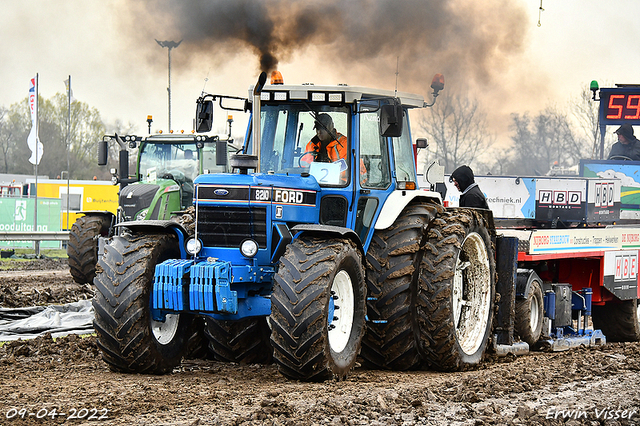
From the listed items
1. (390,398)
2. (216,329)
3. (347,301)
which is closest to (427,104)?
(347,301)

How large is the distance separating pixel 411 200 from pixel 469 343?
1.77 metres

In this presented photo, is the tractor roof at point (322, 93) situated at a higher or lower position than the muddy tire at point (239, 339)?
higher

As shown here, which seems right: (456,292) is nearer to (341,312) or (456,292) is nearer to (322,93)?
(341,312)

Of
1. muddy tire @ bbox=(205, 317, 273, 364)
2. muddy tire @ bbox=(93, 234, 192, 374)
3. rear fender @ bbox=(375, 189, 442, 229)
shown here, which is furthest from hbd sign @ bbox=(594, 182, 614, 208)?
muddy tire @ bbox=(93, 234, 192, 374)

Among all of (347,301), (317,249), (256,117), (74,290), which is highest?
(256,117)

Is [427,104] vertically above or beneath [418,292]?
above

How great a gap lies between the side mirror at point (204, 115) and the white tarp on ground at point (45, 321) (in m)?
3.62

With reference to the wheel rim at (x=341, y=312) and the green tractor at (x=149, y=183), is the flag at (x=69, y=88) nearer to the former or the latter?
the green tractor at (x=149, y=183)

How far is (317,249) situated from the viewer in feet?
21.6

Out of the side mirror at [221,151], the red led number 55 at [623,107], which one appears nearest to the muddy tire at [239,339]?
the side mirror at [221,151]

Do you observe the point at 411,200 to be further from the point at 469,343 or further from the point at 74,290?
the point at 74,290

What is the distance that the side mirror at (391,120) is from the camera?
287 inches

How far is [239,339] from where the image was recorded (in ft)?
26.4

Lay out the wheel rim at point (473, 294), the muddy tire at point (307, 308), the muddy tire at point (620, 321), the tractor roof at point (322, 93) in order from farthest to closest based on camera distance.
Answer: the muddy tire at point (620, 321) < the wheel rim at point (473, 294) < the tractor roof at point (322, 93) < the muddy tire at point (307, 308)
